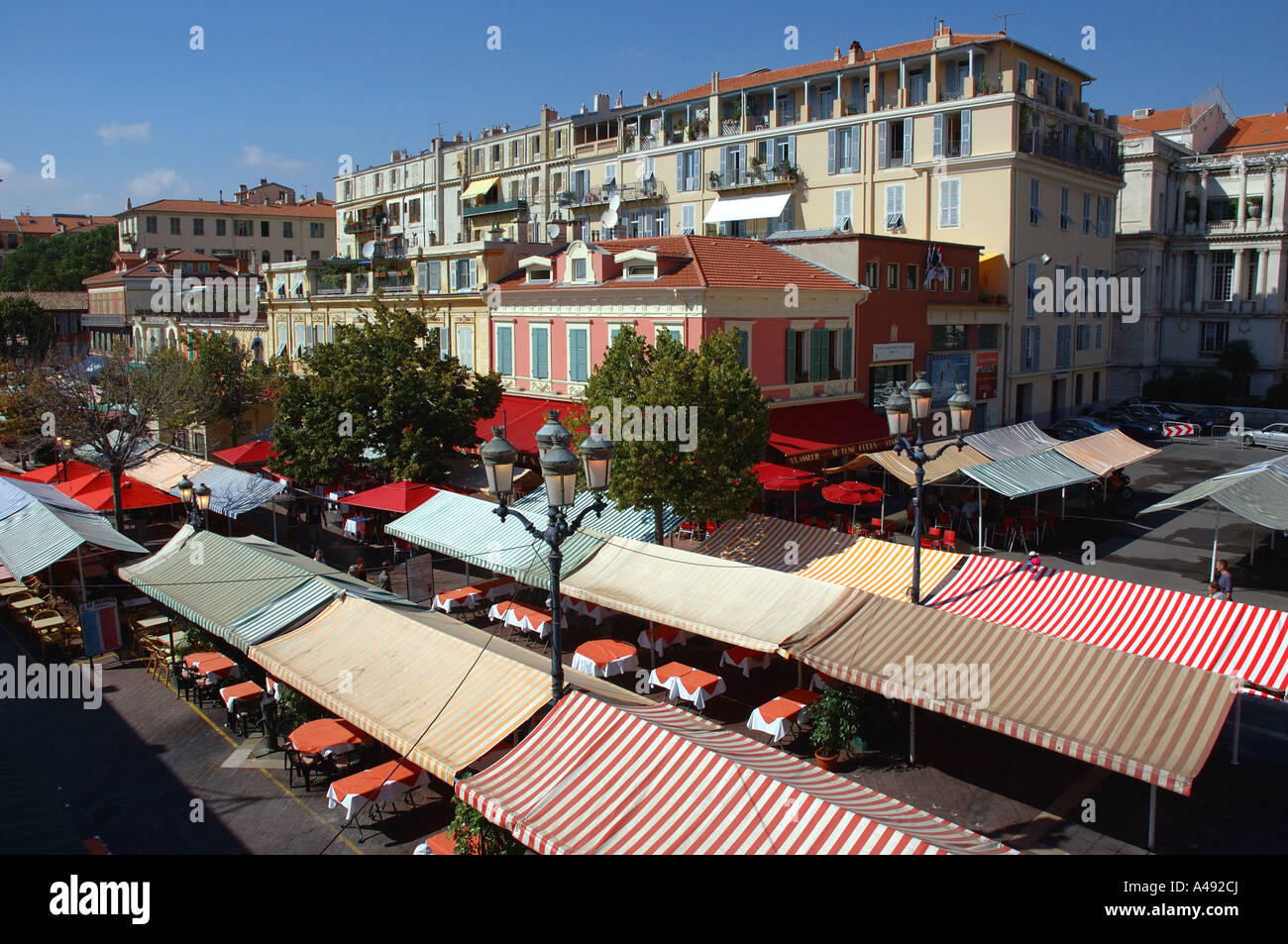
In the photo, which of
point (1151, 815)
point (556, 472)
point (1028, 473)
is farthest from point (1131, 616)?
point (1028, 473)

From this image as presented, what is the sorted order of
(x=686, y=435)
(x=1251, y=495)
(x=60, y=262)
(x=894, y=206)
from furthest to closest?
(x=60, y=262)
(x=894, y=206)
(x=1251, y=495)
(x=686, y=435)

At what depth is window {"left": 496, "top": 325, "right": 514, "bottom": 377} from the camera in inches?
1334

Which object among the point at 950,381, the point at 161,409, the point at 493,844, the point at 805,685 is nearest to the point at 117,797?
the point at 493,844

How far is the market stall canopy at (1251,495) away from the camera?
68.3 ft

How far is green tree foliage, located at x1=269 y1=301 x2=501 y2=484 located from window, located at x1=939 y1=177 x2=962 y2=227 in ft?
73.4

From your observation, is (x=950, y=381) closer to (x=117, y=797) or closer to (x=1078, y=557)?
(x=1078, y=557)

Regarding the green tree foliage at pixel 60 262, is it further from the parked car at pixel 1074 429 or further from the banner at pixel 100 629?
the parked car at pixel 1074 429

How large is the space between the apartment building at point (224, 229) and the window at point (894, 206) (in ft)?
182

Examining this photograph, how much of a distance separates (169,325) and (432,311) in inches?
1003

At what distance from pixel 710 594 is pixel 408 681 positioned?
5.54 m

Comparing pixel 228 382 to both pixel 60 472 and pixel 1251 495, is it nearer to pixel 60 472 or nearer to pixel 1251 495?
pixel 60 472

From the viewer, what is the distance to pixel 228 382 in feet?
127

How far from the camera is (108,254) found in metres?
86.4

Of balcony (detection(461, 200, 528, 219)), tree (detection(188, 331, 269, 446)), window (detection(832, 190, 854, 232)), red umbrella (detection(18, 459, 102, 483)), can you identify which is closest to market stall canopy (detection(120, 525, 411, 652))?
red umbrella (detection(18, 459, 102, 483))
